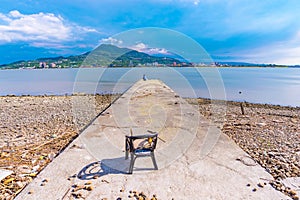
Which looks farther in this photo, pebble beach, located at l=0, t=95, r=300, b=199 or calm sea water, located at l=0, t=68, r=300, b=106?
calm sea water, located at l=0, t=68, r=300, b=106

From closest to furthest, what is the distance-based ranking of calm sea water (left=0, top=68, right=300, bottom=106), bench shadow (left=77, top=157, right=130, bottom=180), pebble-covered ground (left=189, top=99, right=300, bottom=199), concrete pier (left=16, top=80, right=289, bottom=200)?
concrete pier (left=16, top=80, right=289, bottom=200), bench shadow (left=77, top=157, right=130, bottom=180), pebble-covered ground (left=189, top=99, right=300, bottom=199), calm sea water (left=0, top=68, right=300, bottom=106)

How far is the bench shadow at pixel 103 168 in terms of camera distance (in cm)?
Answer: 273

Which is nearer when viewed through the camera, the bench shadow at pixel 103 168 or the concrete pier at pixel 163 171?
the concrete pier at pixel 163 171

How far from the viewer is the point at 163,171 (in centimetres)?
284

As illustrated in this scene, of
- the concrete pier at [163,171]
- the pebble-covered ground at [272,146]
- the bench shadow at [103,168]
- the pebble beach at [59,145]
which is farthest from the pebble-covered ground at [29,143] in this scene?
the pebble-covered ground at [272,146]

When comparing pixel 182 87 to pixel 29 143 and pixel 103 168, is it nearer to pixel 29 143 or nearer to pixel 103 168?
pixel 29 143

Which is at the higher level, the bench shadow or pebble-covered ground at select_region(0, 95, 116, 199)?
the bench shadow

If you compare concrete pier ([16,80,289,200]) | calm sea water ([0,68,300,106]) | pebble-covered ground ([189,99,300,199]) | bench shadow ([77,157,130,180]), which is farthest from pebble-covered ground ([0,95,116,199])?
calm sea water ([0,68,300,106])

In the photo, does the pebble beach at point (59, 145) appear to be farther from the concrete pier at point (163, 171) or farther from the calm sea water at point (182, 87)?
the calm sea water at point (182, 87)

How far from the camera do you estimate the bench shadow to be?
273cm

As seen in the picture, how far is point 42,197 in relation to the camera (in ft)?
7.41

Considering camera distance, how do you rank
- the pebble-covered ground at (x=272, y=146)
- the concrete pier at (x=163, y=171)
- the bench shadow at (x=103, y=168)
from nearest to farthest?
the concrete pier at (x=163, y=171)
the bench shadow at (x=103, y=168)
the pebble-covered ground at (x=272, y=146)

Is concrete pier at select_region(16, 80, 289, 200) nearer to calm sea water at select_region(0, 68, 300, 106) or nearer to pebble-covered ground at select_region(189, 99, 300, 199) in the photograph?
pebble-covered ground at select_region(189, 99, 300, 199)

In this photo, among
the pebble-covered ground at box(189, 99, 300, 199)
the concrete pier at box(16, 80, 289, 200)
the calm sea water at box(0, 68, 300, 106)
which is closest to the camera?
the concrete pier at box(16, 80, 289, 200)
